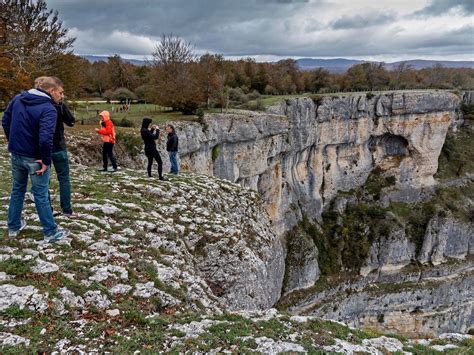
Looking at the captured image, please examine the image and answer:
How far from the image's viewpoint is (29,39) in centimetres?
2250

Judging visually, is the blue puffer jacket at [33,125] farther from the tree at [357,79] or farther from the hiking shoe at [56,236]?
the tree at [357,79]

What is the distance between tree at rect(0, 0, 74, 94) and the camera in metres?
21.5

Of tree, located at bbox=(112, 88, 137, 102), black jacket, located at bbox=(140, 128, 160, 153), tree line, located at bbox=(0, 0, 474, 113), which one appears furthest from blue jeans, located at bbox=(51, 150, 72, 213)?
tree, located at bbox=(112, 88, 137, 102)

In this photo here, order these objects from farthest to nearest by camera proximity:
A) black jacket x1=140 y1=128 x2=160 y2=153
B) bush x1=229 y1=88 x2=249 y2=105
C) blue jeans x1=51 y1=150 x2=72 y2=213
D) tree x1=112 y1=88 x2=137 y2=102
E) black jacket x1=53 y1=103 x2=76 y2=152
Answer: bush x1=229 y1=88 x2=249 y2=105
tree x1=112 y1=88 x2=137 y2=102
black jacket x1=140 y1=128 x2=160 y2=153
blue jeans x1=51 y1=150 x2=72 y2=213
black jacket x1=53 y1=103 x2=76 y2=152

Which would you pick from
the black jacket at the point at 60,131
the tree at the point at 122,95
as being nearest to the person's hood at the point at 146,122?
the black jacket at the point at 60,131

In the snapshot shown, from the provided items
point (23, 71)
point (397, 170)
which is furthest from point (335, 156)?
point (23, 71)

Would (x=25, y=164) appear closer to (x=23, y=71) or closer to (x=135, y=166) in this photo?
(x=135, y=166)

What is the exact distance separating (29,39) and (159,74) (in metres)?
12.2

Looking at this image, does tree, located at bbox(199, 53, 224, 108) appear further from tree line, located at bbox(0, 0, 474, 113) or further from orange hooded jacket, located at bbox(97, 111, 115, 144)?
orange hooded jacket, located at bbox(97, 111, 115, 144)

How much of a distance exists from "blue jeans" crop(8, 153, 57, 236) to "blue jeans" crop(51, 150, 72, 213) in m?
1.09

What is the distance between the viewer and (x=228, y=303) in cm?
966

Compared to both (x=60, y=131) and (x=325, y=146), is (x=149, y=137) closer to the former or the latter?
(x=60, y=131)

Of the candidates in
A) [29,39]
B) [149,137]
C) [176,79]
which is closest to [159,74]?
[176,79]

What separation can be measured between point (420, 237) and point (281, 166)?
22.9 m
